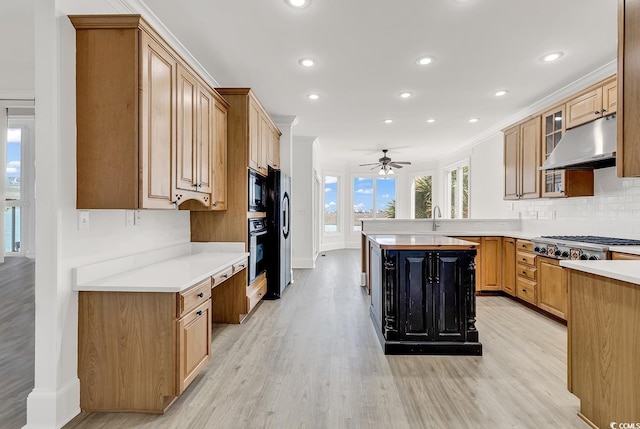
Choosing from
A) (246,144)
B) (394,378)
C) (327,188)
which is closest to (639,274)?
(394,378)

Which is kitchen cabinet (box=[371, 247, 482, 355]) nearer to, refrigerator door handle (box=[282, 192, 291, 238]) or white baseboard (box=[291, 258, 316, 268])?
refrigerator door handle (box=[282, 192, 291, 238])

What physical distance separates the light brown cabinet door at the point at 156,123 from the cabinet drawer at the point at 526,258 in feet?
13.3

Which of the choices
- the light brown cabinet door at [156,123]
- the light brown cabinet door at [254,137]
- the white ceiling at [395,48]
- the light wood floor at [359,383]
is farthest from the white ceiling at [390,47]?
the light wood floor at [359,383]

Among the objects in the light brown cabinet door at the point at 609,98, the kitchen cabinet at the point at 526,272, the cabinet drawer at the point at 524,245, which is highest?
the light brown cabinet door at the point at 609,98

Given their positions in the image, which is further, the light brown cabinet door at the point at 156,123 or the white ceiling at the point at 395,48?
the white ceiling at the point at 395,48

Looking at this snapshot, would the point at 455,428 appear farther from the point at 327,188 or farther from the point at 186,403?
the point at 327,188

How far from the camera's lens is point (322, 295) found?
466 cm

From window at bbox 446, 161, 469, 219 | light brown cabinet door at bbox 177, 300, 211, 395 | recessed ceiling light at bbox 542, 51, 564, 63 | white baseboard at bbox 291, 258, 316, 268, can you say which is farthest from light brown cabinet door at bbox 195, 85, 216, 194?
window at bbox 446, 161, 469, 219

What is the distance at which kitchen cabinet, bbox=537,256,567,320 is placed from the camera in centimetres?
342

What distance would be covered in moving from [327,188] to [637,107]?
331 inches

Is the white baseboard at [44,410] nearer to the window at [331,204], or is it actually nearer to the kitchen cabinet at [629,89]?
the kitchen cabinet at [629,89]

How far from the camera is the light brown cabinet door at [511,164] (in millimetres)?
4820

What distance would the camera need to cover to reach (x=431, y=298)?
2.76m

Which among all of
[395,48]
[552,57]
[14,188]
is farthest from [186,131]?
[14,188]
